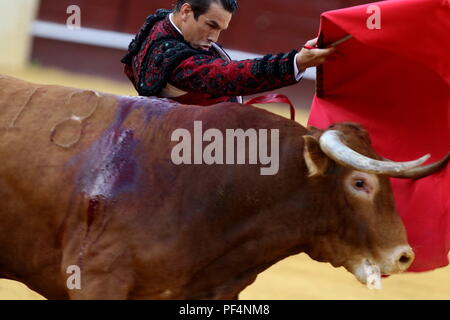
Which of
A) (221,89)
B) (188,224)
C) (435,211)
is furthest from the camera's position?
(435,211)

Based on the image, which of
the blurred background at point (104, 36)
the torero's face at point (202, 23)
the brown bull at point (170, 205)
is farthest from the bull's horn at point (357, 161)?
the blurred background at point (104, 36)

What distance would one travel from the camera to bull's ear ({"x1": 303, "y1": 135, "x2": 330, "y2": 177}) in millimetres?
2943

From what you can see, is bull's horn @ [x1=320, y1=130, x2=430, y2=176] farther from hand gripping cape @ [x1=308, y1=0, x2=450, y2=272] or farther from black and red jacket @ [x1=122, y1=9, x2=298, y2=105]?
hand gripping cape @ [x1=308, y1=0, x2=450, y2=272]

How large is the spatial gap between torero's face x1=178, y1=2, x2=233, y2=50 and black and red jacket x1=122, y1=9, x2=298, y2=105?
0.04 metres

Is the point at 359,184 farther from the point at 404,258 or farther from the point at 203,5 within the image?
the point at 203,5

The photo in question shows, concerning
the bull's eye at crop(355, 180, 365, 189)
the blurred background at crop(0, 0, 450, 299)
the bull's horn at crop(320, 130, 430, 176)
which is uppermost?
the bull's horn at crop(320, 130, 430, 176)

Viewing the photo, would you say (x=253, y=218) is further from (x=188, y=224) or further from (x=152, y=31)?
(x=152, y=31)

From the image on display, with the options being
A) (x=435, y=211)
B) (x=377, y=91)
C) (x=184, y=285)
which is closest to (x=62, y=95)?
(x=184, y=285)

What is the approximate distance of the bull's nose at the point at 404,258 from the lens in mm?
2971

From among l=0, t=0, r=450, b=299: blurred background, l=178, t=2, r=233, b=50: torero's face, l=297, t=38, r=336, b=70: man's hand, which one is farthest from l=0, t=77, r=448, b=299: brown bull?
l=0, t=0, r=450, b=299: blurred background

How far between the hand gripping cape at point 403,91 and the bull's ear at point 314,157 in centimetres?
46

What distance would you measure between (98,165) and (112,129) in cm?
16

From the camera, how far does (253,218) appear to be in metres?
2.97

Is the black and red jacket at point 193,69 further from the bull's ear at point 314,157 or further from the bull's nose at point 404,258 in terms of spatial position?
the bull's nose at point 404,258
